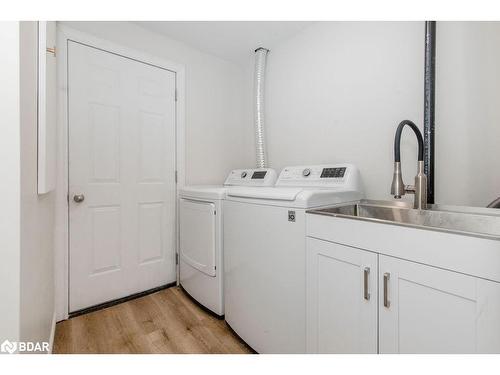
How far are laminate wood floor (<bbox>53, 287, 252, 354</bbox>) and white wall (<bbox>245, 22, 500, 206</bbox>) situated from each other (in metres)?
1.47

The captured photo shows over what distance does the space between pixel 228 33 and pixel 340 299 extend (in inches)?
90.1

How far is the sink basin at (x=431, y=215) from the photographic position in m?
1.16

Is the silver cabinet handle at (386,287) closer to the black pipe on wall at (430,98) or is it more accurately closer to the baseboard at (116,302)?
the black pipe on wall at (430,98)

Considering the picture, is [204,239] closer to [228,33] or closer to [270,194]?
[270,194]

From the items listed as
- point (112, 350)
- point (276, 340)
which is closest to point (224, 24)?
point (276, 340)

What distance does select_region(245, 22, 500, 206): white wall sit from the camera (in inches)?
52.7

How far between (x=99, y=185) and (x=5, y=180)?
1.18m

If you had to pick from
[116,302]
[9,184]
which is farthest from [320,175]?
[116,302]

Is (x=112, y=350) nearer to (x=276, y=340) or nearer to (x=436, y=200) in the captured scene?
(x=276, y=340)

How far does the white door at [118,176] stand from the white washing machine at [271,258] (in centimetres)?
89

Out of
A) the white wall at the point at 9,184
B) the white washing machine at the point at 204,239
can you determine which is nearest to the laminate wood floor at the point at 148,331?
the white washing machine at the point at 204,239

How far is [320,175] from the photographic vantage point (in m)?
1.82

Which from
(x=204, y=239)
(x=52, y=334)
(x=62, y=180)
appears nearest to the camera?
(x=52, y=334)

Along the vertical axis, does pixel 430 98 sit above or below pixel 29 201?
above
